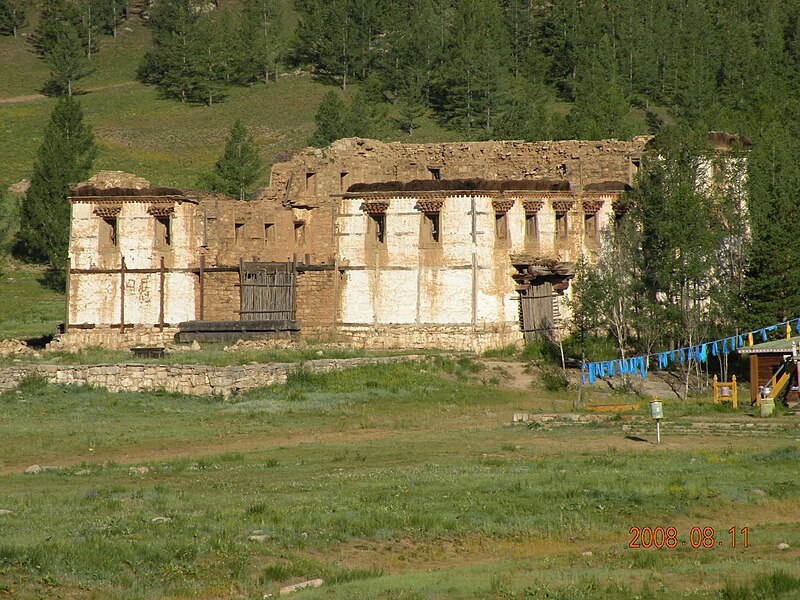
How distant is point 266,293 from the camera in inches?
2014

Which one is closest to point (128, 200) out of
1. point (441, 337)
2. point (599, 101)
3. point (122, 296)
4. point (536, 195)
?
point (122, 296)

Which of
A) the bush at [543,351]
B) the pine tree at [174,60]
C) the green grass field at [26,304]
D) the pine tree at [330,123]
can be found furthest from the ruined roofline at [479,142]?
the pine tree at [174,60]

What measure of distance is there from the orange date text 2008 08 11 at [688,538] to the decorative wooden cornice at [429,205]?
29164 mm

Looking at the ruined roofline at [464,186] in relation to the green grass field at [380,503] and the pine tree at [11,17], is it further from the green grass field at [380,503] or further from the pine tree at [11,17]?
the pine tree at [11,17]

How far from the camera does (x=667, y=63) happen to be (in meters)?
118

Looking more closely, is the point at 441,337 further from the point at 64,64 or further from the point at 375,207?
the point at 64,64

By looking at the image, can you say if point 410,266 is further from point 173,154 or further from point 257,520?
point 173,154

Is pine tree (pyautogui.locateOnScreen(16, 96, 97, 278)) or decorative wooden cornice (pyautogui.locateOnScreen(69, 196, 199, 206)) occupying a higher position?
pine tree (pyautogui.locateOnScreen(16, 96, 97, 278))

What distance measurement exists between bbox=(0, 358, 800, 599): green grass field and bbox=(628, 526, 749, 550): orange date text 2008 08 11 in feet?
0.37

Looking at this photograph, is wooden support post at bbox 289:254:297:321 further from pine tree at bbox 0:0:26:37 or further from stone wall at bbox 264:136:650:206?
pine tree at bbox 0:0:26:37

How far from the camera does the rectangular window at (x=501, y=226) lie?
165 feet

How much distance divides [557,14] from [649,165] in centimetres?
8636

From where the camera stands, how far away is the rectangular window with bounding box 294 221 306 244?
52.1 meters

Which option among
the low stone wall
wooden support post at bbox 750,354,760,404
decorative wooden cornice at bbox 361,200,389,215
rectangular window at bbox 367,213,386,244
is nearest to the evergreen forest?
wooden support post at bbox 750,354,760,404
